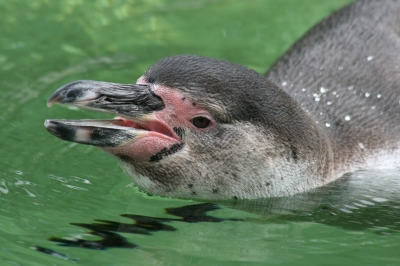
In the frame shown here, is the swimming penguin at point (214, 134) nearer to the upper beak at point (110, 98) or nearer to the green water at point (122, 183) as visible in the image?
the upper beak at point (110, 98)

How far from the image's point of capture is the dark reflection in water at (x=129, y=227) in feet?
21.2

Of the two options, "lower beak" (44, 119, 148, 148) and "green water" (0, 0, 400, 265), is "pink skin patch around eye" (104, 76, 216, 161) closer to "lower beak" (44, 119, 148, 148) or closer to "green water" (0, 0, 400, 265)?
"lower beak" (44, 119, 148, 148)

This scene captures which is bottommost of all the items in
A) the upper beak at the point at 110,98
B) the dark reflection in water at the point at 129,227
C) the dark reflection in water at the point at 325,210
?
the dark reflection in water at the point at 129,227

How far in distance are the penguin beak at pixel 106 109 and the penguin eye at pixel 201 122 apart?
23 centimetres

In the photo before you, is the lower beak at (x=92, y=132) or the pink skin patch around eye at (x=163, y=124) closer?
the lower beak at (x=92, y=132)

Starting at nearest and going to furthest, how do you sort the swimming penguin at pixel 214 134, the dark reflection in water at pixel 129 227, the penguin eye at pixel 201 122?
the dark reflection in water at pixel 129 227 < the swimming penguin at pixel 214 134 < the penguin eye at pixel 201 122

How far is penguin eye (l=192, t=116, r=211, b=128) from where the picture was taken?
22.5 ft

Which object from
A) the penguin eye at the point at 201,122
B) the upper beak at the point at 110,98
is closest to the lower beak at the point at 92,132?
the upper beak at the point at 110,98

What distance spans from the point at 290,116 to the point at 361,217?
111cm

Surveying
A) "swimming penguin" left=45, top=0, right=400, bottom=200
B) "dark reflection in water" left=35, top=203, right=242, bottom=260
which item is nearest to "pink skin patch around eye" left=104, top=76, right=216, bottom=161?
"swimming penguin" left=45, top=0, right=400, bottom=200

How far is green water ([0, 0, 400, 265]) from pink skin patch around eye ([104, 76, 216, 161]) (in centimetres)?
66

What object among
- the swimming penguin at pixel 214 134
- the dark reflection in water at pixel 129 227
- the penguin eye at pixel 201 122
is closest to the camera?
the dark reflection in water at pixel 129 227

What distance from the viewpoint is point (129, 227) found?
6855 mm

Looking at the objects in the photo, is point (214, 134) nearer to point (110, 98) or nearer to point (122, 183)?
point (110, 98)
